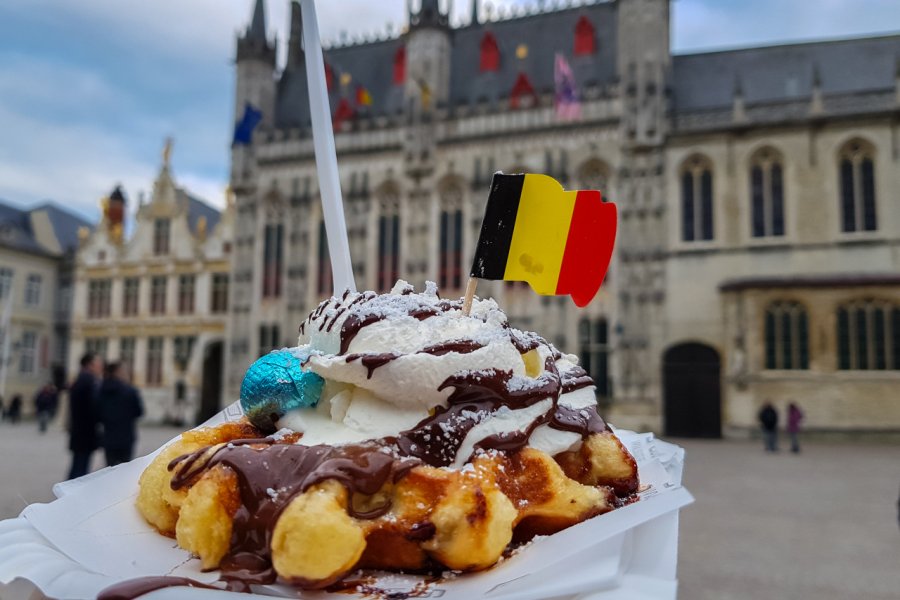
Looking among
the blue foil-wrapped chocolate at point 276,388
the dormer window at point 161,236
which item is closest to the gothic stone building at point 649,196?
the dormer window at point 161,236

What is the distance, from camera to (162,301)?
89.0 feet

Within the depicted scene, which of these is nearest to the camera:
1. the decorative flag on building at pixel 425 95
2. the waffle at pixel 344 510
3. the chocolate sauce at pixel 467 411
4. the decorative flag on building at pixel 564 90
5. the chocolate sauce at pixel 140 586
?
the chocolate sauce at pixel 140 586

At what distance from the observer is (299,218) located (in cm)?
2450

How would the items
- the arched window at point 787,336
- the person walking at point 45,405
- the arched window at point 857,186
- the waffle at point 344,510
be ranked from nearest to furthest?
the waffle at point 344,510, the arched window at point 787,336, the arched window at point 857,186, the person walking at point 45,405

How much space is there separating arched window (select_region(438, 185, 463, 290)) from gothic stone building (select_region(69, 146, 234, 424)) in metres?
9.14

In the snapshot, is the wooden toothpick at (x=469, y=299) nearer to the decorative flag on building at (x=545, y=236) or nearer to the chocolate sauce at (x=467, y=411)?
the decorative flag on building at (x=545, y=236)

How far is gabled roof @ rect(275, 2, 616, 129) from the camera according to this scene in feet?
75.7

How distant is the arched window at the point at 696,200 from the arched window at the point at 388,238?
9285 mm

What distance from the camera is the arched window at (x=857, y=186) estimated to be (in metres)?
18.8

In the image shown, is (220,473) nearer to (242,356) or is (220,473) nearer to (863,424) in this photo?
(863,424)

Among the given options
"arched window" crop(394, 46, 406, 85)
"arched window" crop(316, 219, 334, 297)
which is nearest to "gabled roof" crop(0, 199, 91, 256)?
"arched window" crop(316, 219, 334, 297)

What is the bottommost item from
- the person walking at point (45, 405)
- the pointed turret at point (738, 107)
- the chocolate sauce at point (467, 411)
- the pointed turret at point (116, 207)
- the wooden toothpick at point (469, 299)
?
the person walking at point (45, 405)

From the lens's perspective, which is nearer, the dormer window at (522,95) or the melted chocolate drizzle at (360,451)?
the melted chocolate drizzle at (360,451)

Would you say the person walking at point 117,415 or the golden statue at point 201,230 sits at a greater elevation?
the golden statue at point 201,230
